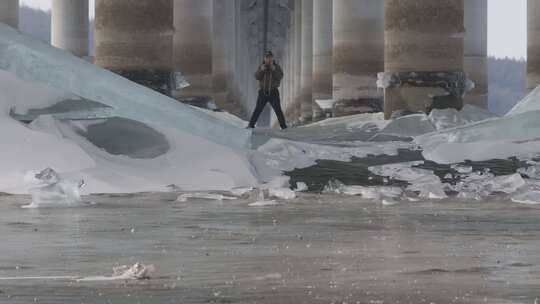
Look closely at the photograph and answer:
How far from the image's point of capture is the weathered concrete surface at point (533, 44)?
4150 centimetres

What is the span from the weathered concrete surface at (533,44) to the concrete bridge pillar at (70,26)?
20041 millimetres

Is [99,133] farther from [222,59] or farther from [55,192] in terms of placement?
[222,59]

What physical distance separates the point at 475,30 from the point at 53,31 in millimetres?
→ 19949

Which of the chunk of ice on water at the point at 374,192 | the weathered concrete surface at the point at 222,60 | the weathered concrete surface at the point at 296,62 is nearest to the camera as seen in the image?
the chunk of ice on water at the point at 374,192

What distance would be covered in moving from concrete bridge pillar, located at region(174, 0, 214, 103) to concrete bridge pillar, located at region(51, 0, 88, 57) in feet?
49.1

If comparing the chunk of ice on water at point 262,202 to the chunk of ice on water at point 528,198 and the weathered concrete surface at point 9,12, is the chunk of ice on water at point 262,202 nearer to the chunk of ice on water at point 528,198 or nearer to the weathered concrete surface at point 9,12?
the chunk of ice on water at point 528,198

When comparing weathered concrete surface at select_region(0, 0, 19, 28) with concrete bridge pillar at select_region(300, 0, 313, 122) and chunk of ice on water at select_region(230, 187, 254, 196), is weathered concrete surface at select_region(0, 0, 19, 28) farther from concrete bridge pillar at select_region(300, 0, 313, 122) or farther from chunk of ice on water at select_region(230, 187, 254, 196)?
concrete bridge pillar at select_region(300, 0, 313, 122)

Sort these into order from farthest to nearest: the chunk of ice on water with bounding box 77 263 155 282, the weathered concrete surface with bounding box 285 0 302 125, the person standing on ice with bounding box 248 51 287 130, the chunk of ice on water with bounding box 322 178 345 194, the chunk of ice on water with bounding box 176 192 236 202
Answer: the weathered concrete surface with bounding box 285 0 302 125, the person standing on ice with bounding box 248 51 287 130, the chunk of ice on water with bounding box 322 178 345 194, the chunk of ice on water with bounding box 176 192 236 202, the chunk of ice on water with bounding box 77 263 155 282

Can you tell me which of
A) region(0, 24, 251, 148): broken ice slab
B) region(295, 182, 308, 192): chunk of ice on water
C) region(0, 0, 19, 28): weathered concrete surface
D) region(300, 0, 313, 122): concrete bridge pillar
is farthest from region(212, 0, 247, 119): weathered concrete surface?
region(295, 182, 308, 192): chunk of ice on water

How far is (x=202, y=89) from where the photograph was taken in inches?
1639

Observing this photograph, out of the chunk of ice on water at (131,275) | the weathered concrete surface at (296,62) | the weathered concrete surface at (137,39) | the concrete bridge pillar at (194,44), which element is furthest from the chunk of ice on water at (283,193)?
the weathered concrete surface at (296,62)

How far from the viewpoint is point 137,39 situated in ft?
85.0

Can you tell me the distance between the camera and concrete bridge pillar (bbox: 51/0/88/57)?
57.4 m

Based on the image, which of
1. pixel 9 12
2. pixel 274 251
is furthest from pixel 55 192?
pixel 9 12
